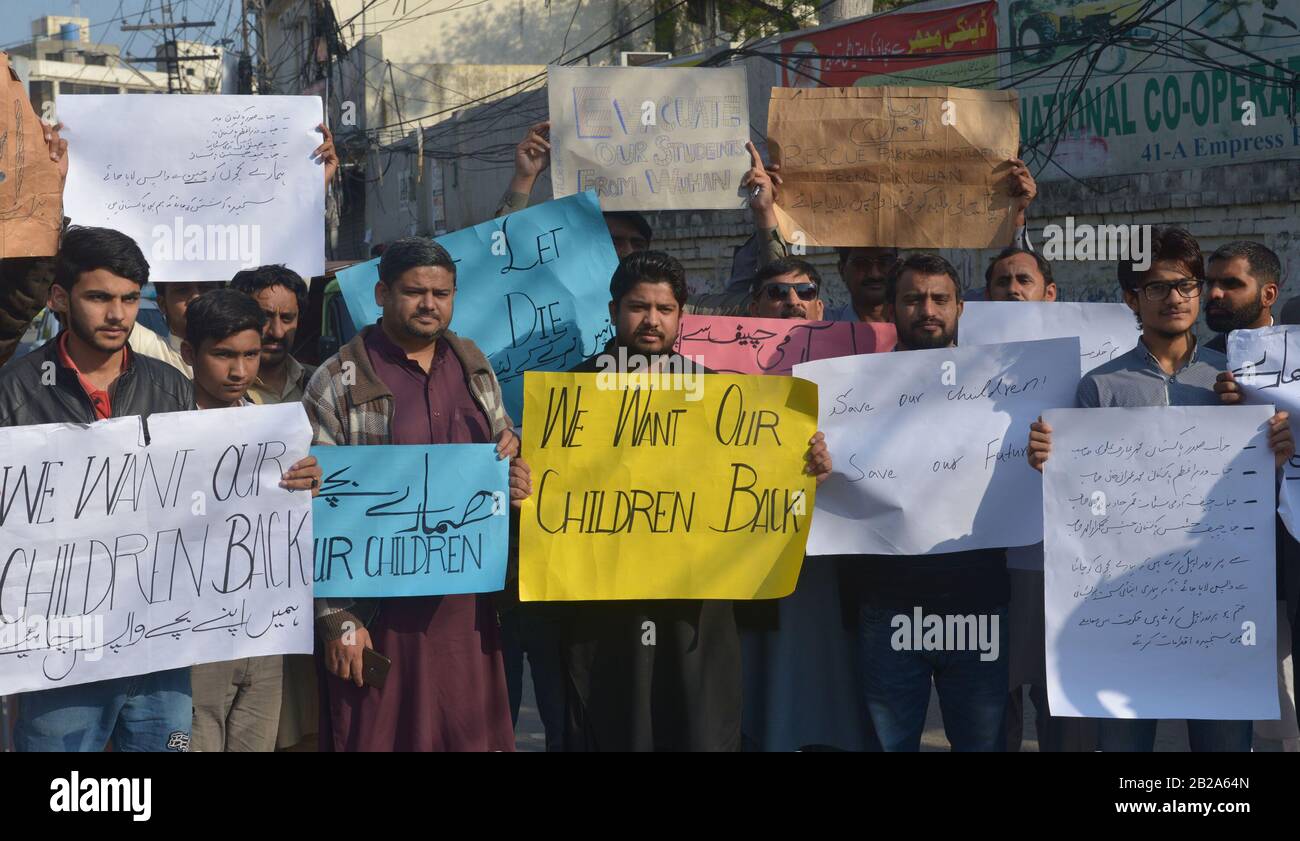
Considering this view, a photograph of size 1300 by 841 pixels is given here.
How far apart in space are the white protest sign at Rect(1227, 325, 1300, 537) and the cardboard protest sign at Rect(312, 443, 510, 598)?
84.5 inches

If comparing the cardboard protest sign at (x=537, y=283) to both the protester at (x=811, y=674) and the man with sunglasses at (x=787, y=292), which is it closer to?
the man with sunglasses at (x=787, y=292)

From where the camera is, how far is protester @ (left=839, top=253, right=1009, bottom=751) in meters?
4.13

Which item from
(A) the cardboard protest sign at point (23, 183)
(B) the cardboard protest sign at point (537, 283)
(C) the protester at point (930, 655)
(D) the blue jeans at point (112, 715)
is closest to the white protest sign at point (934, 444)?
(C) the protester at point (930, 655)

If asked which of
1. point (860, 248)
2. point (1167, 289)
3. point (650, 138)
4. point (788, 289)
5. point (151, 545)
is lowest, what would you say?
→ point (151, 545)

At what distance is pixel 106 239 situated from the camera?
3951mm

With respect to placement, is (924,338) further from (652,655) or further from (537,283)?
(537,283)

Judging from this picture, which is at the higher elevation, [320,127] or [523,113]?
[523,113]

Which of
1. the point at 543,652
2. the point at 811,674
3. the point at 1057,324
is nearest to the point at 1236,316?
the point at 1057,324

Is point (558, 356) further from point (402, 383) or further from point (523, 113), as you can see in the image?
point (523, 113)

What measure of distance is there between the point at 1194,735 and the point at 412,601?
7.75 feet

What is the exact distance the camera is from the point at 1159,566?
157 inches

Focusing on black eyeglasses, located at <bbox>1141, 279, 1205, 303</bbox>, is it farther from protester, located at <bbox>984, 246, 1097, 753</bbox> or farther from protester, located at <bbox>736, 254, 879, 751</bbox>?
protester, located at <bbox>736, 254, 879, 751</bbox>

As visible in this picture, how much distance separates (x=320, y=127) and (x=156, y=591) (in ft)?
6.24
